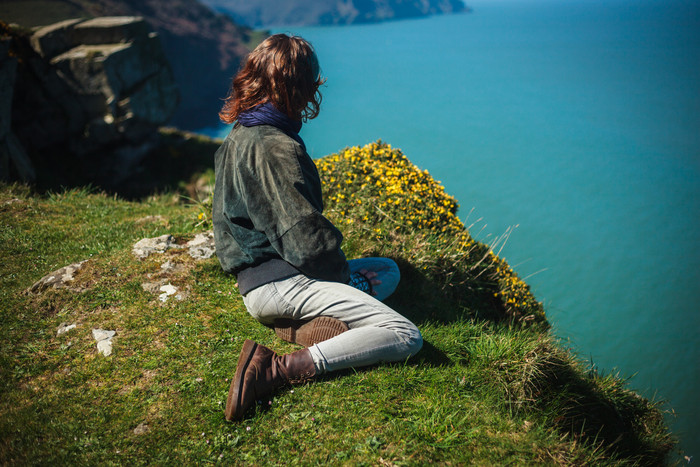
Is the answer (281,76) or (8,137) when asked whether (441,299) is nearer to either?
(281,76)

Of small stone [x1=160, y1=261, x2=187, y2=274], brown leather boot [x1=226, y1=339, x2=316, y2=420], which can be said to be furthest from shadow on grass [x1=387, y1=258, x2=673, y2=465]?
small stone [x1=160, y1=261, x2=187, y2=274]

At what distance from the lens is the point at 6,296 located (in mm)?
3215

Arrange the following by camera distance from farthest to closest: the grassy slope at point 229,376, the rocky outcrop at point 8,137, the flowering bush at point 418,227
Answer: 1. the rocky outcrop at point 8,137
2. the flowering bush at point 418,227
3. the grassy slope at point 229,376

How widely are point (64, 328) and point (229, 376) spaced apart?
1.42 meters

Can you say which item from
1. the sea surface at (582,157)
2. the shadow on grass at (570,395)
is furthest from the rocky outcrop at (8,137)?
the shadow on grass at (570,395)

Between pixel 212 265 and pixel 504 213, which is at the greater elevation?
pixel 212 265

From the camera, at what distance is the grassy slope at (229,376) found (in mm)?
2209

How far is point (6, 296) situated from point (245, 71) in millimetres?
2817

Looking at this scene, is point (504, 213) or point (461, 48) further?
point (461, 48)

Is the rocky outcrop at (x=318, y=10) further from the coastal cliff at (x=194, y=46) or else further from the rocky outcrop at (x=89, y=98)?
the rocky outcrop at (x=89, y=98)

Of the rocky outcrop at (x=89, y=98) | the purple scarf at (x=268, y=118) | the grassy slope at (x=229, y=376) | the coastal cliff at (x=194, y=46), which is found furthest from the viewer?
the coastal cliff at (x=194, y=46)

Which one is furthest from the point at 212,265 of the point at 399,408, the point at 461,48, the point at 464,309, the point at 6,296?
the point at 461,48

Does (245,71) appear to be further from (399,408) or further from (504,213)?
(504,213)

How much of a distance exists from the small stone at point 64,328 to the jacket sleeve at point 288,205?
5.86ft
